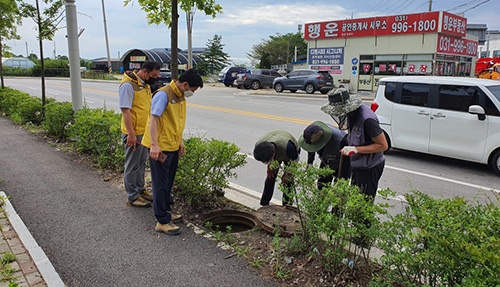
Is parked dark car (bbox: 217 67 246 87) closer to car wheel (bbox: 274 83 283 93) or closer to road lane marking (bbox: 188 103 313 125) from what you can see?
car wheel (bbox: 274 83 283 93)

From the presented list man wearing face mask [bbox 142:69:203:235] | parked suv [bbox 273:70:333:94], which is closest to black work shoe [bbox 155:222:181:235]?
man wearing face mask [bbox 142:69:203:235]

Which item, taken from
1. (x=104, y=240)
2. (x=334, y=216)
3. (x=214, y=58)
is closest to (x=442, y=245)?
(x=334, y=216)

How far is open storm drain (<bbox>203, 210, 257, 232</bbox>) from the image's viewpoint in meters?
4.75

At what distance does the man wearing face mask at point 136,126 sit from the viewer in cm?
497

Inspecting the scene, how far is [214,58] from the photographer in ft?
169

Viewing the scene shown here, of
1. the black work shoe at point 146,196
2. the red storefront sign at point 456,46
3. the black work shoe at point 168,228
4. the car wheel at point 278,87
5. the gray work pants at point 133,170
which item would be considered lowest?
the black work shoe at point 168,228

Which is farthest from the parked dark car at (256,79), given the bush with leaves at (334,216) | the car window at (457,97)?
the bush with leaves at (334,216)

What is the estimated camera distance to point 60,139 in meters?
8.82

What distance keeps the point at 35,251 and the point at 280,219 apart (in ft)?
7.82

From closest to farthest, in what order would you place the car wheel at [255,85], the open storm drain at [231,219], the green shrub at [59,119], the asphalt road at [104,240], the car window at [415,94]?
the asphalt road at [104,240]
the open storm drain at [231,219]
the car window at [415,94]
the green shrub at [59,119]
the car wheel at [255,85]

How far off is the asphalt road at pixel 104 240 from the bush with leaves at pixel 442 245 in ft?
3.68

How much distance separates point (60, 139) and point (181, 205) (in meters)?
5.05

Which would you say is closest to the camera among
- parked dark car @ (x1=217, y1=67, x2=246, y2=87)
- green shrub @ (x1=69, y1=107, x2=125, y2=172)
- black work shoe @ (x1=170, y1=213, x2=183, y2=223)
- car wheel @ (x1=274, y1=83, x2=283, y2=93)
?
black work shoe @ (x1=170, y1=213, x2=183, y2=223)

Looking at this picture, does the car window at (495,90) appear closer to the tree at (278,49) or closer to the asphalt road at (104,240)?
the asphalt road at (104,240)
